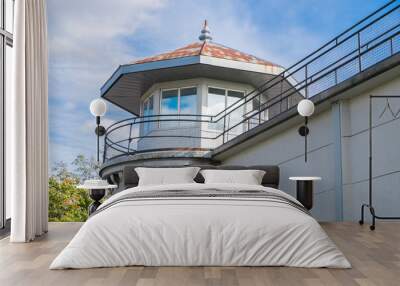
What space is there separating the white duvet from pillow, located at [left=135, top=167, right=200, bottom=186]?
2480 mm

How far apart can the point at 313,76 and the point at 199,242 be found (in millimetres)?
4621

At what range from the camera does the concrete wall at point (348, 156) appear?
19.0 feet

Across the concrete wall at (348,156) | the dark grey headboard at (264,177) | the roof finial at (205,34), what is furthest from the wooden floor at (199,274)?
the roof finial at (205,34)

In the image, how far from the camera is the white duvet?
325cm

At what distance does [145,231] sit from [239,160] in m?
5.05

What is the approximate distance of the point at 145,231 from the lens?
10.8ft

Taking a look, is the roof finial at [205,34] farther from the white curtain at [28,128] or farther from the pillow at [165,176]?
the white curtain at [28,128]

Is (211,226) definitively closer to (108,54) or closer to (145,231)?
(145,231)

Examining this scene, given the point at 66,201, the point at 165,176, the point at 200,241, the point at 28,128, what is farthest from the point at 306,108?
the point at 66,201

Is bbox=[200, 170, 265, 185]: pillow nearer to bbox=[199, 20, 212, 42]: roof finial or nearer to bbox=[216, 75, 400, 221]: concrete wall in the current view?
bbox=[216, 75, 400, 221]: concrete wall

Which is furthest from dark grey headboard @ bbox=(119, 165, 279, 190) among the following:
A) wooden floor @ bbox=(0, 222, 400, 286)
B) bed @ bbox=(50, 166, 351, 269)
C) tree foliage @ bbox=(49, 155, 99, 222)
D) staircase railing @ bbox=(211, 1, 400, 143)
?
tree foliage @ bbox=(49, 155, 99, 222)

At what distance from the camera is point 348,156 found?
20.4ft

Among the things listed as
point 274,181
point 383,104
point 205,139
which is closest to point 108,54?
point 205,139

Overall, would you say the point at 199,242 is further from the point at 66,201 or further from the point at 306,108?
the point at 66,201
